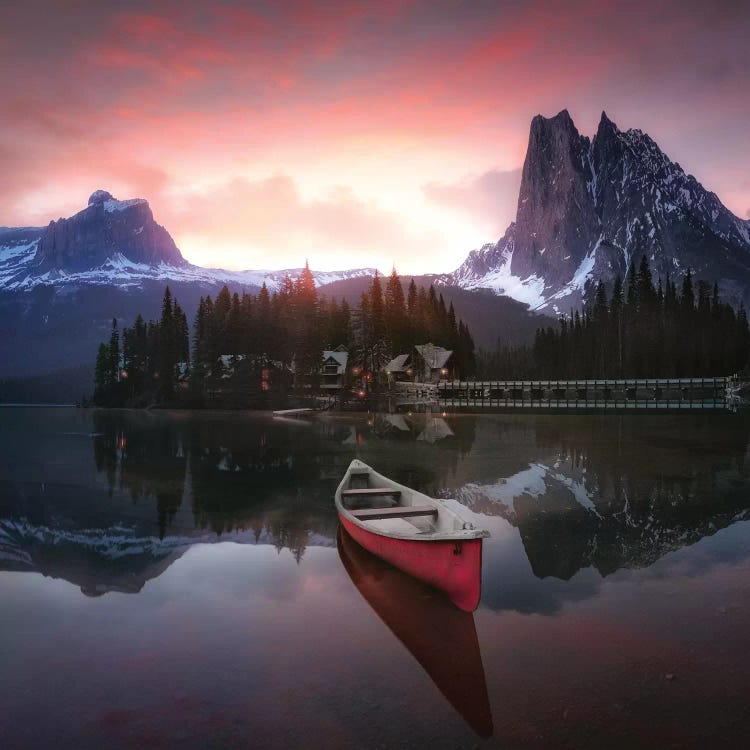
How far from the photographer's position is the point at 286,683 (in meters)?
8.09

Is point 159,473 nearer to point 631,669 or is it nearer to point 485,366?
point 631,669

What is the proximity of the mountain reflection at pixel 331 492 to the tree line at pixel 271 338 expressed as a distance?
5139 centimetres

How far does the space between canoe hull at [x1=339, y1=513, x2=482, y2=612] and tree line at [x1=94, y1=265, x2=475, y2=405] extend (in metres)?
81.7

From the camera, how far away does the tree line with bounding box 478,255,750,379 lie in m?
106

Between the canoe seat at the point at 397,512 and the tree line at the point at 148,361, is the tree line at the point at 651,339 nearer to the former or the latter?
the tree line at the point at 148,361

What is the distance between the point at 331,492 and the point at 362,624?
12.3m

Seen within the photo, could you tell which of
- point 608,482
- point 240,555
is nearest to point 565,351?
point 608,482

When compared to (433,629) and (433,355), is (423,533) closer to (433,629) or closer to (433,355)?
(433,629)

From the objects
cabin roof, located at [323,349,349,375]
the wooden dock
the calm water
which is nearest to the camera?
the calm water

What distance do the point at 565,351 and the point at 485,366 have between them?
194ft

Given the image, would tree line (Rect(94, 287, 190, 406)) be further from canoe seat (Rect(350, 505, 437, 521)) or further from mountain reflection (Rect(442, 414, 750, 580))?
canoe seat (Rect(350, 505, 437, 521))

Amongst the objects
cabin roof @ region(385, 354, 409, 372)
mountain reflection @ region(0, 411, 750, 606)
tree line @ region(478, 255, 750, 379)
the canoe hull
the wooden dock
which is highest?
tree line @ region(478, 255, 750, 379)

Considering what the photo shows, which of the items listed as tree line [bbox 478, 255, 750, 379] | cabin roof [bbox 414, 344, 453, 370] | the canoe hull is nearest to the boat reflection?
the canoe hull

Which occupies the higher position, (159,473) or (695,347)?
(695,347)
